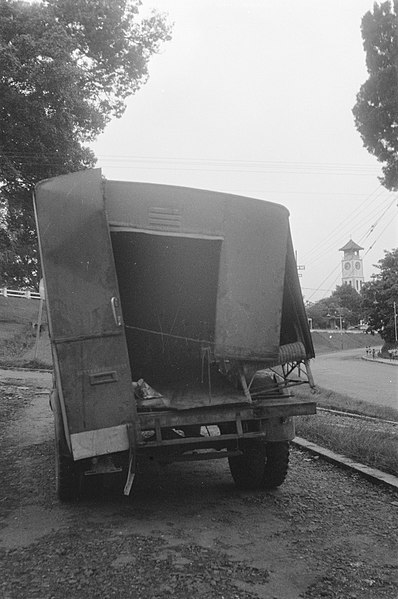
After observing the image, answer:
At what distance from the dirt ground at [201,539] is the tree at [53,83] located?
43.9 feet

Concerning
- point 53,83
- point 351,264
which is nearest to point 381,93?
point 53,83

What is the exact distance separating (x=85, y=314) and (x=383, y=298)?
209 ft

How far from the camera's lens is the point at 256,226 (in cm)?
549

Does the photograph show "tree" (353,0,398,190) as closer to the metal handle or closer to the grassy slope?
the grassy slope

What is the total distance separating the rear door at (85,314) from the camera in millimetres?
4844

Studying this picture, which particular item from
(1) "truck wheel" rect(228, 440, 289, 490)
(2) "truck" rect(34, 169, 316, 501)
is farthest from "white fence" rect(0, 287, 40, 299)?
(1) "truck wheel" rect(228, 440, 289, 490)

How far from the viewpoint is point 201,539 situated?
4453 mm

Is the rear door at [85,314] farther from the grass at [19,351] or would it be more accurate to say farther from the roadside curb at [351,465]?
the grass at [19,351]

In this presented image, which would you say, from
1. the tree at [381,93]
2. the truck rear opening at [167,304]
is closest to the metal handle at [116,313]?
the truck rear opening at [167,304]

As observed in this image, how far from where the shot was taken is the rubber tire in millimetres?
5430

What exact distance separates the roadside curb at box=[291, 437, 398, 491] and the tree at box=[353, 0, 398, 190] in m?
4.24

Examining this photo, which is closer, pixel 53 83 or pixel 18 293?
pixel 53 83

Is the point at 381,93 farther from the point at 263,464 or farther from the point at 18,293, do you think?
the point at 18,293

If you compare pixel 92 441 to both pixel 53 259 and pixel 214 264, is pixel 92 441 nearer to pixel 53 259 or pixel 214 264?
pixel 53 259
